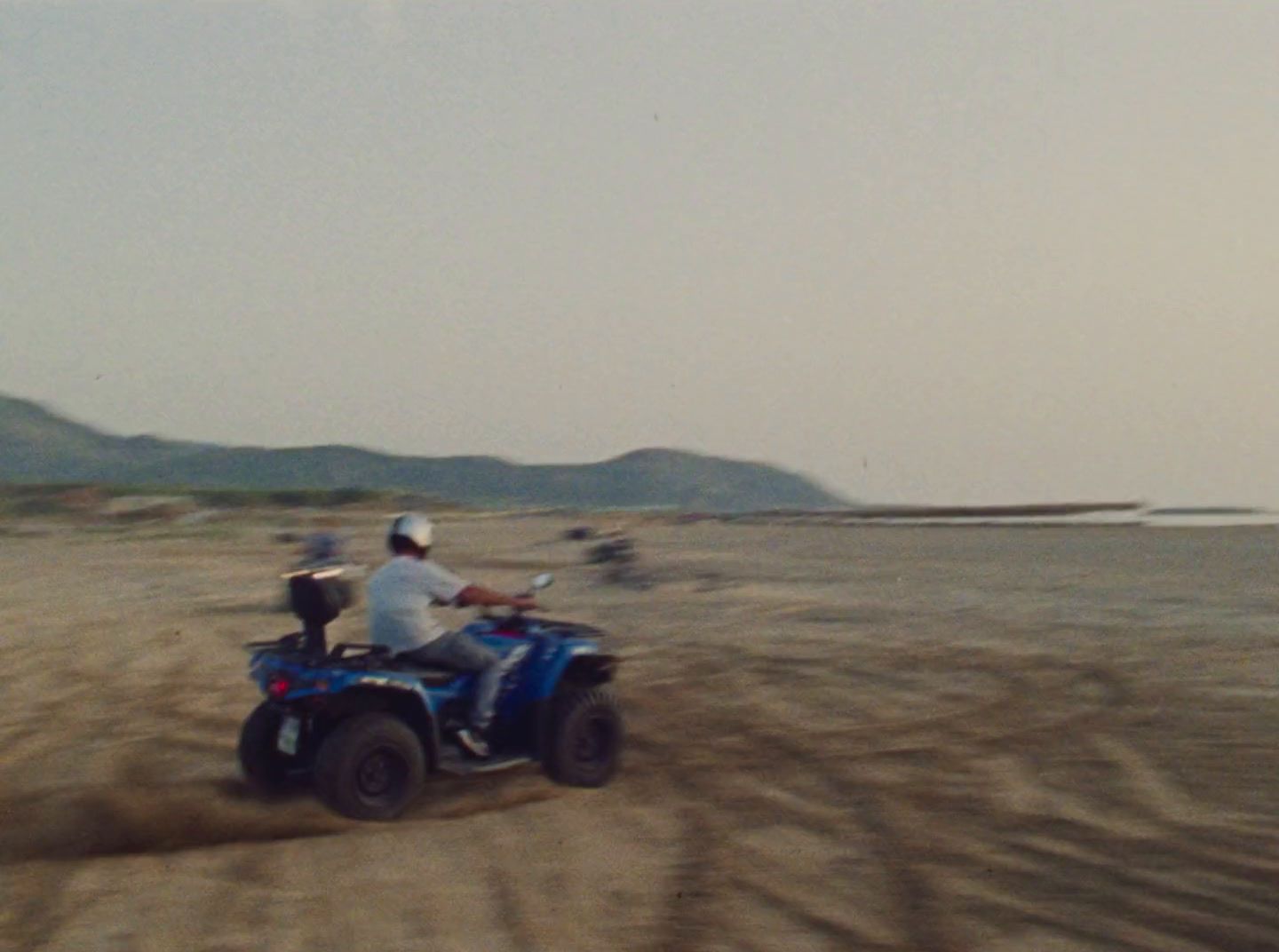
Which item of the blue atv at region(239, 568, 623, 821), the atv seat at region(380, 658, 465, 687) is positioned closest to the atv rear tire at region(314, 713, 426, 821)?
the blue atv at region(239, 568, 623, 821)

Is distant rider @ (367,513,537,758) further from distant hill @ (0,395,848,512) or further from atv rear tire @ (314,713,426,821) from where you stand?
distant hill @ (0,395,848,512)

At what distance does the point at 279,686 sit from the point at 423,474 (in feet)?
481

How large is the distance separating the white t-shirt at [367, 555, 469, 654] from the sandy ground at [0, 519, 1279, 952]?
3.16ft

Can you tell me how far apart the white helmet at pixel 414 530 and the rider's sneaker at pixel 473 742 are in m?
1.07

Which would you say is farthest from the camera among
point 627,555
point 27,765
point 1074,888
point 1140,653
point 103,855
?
point 627,555

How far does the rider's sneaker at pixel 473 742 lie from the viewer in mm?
8945

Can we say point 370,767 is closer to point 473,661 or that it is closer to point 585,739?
point 473,661

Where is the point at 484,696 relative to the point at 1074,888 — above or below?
above

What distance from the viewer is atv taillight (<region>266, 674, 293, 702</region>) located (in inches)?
330

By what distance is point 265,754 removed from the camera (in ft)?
29.4

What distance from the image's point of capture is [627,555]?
2489 centimetres

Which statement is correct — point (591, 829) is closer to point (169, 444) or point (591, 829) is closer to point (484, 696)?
point (484, 696)

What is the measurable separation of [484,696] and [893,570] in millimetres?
20372

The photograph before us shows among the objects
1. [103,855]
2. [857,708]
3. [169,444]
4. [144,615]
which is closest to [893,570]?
[144,615]
